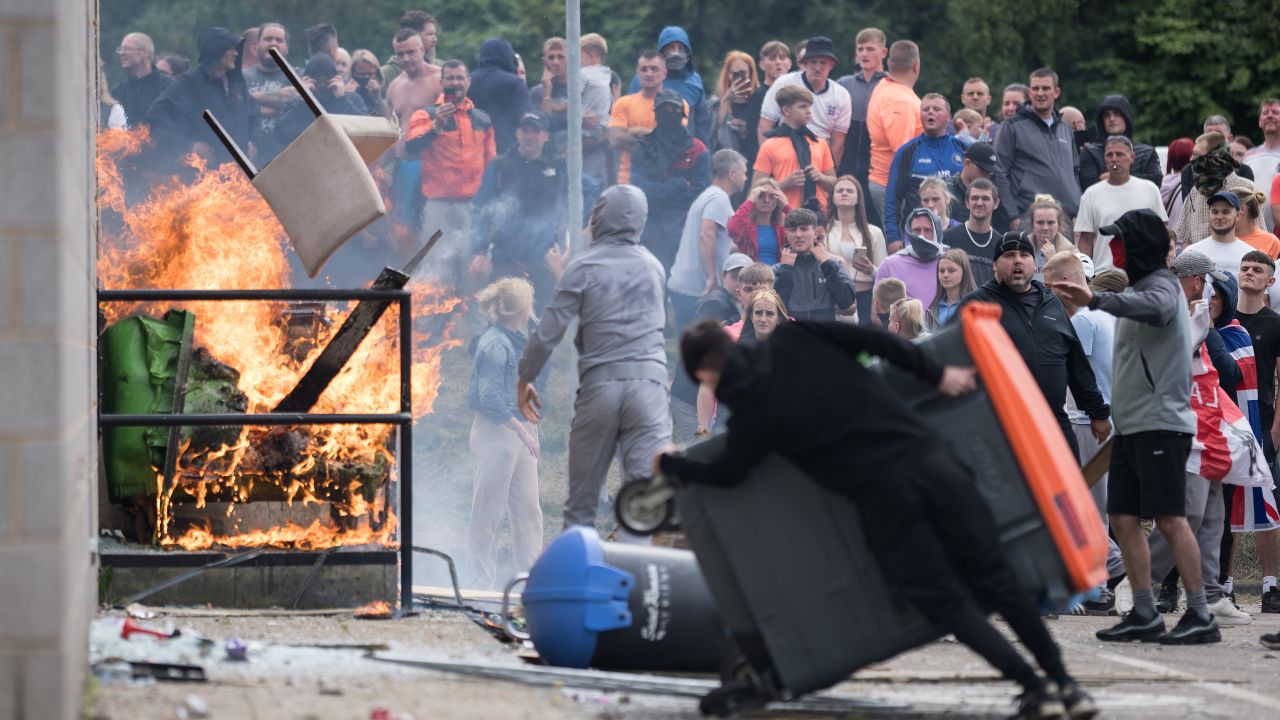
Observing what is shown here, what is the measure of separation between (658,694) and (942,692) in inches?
43.8

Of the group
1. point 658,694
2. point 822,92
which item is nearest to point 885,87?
point 822,92

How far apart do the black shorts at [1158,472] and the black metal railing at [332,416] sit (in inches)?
134

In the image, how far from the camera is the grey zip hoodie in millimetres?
8617

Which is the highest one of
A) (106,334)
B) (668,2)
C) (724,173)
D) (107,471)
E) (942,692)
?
(668,2)

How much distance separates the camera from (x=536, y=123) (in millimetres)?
13984

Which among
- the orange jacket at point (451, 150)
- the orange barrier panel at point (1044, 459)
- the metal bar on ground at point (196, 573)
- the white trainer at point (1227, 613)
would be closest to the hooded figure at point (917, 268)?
the orange jacket at point (451, 150)

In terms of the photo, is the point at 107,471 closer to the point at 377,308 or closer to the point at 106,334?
the point at 106,334

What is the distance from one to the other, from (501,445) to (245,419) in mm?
4520

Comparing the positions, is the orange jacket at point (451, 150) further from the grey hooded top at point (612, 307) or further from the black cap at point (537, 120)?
the grey hooded top at point (612, 307)

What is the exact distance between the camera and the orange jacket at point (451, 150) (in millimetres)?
13891

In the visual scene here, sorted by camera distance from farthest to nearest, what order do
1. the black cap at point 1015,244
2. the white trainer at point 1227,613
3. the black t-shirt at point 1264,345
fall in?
1. the black t-shirt at point 1264,345
2. the white trainer at point 1227,613
3. the black cap at point 1015,244

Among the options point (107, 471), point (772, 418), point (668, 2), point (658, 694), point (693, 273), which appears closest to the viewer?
point (772, 418)

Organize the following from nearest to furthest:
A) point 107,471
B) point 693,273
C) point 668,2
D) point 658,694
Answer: point 658,694 → point 107,471 → point 693,273 → point 668,2

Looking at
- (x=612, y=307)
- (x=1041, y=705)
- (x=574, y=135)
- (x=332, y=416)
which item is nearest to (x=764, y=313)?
(x=574, y=135)
